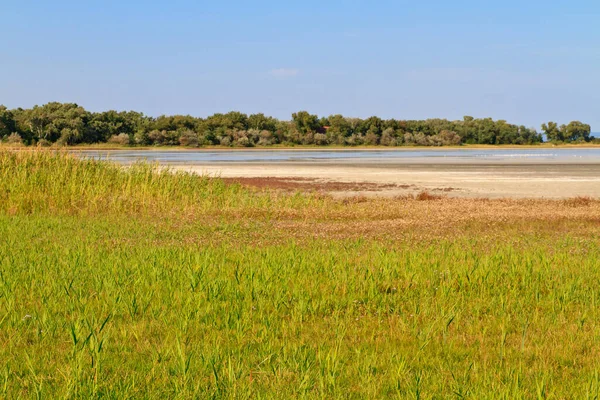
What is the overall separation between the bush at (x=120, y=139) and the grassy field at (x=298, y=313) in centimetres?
9699

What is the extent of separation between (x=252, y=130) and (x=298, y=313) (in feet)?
400

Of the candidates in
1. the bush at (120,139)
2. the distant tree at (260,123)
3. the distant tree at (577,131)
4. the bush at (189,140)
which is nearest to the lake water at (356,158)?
the bush at (120,139)

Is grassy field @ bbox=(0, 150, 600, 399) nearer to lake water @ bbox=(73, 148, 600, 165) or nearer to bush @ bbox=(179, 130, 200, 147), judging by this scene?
lake water @ bbox=(73, 148, 600, 165)

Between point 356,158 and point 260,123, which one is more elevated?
point 260,123

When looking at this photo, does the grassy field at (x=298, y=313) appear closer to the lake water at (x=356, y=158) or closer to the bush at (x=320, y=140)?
the lake water at (x=356, y=158)

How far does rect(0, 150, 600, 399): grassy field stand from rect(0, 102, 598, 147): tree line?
8917cm

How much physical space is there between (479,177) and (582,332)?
117ft

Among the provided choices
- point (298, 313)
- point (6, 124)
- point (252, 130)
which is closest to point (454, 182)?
point (298, 313)

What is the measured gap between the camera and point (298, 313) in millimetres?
8055

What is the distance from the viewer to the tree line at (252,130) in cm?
10512

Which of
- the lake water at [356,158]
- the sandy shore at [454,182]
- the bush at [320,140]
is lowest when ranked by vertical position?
the lake water at [356,158]

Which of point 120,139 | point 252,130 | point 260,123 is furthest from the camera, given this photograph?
point 260,123

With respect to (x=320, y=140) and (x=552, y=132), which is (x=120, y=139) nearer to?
(x=320, y=140)

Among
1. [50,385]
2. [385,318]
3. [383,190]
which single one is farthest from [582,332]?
[383,190]
